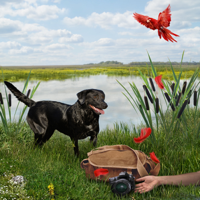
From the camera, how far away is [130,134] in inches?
205

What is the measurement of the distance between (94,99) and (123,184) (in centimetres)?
134

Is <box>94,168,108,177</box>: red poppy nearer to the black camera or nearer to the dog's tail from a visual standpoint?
the black camera

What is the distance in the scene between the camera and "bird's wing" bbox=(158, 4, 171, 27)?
2.93 metres

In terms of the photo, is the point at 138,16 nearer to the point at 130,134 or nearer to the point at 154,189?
the point at 154,189

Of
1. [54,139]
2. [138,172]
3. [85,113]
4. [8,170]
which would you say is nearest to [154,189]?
[138,172]

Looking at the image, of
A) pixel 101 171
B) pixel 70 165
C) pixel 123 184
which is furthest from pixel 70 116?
pixel 123 184

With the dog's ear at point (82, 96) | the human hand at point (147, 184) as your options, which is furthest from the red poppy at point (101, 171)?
the dog's ear at point (82, 96)

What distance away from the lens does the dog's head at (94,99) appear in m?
3.57

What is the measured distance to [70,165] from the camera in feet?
12.8

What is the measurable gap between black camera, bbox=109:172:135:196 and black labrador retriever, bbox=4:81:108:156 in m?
1.01

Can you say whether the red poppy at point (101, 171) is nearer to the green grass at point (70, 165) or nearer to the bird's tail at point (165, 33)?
the green grass at point (70, 165)

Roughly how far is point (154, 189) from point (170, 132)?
50.4 inches

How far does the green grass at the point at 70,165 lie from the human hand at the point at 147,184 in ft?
0.31

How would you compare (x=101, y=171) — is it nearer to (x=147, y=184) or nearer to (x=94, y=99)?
(x=147, y=184)
